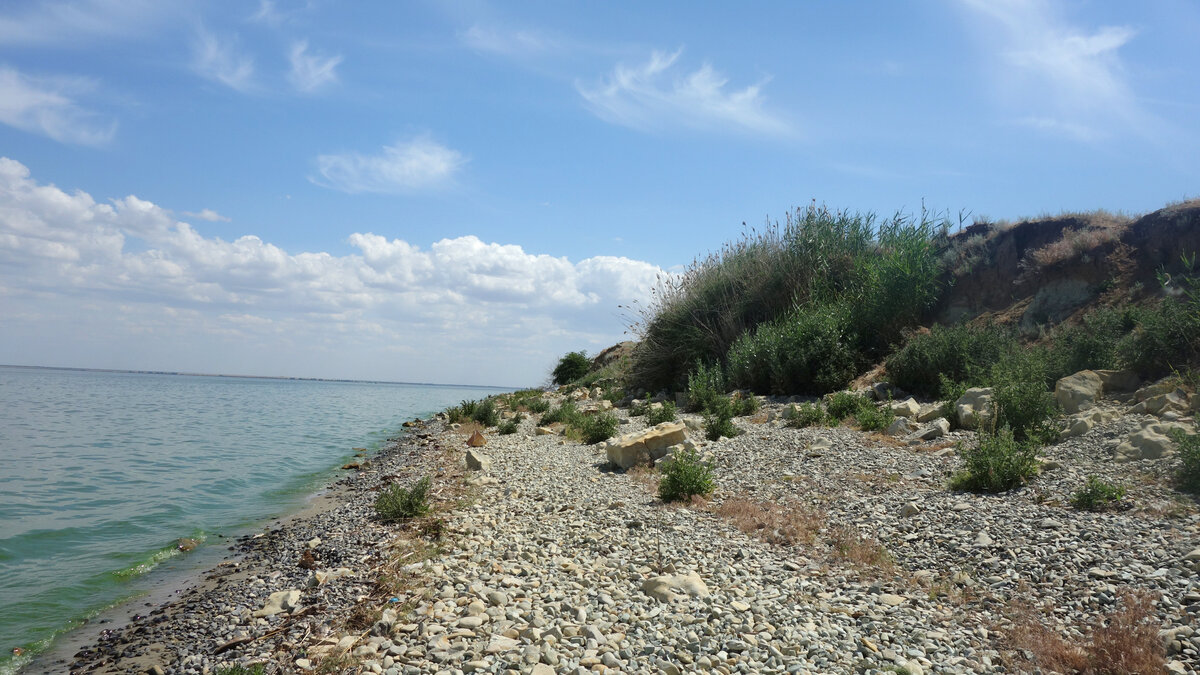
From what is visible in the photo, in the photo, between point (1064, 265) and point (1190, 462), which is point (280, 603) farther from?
point (1064, 265)

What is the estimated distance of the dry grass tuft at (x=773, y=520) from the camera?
704cm

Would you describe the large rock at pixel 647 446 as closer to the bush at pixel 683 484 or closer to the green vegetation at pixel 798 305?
the bush at pixel 683 484

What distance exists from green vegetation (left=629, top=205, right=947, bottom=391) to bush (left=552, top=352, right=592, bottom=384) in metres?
15.8

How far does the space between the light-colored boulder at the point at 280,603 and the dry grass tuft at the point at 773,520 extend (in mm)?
4995

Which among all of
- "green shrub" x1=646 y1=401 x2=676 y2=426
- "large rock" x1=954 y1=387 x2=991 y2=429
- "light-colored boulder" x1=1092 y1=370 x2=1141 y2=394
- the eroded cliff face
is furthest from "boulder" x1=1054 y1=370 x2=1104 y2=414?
"green shrub" x1=646 y1=401 x2=676 y2=426

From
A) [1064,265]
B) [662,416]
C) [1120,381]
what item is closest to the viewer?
[1120,381]

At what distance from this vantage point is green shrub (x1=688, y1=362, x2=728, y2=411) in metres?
17.7

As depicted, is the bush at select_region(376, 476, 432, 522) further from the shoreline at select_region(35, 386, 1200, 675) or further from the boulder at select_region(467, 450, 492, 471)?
the boulder at select_region(467, 450, 492, 471)

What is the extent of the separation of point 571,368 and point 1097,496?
35.0 meters

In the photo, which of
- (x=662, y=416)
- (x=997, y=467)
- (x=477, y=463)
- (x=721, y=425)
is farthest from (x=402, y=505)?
(x=997, y=467)

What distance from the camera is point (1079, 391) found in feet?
35.5

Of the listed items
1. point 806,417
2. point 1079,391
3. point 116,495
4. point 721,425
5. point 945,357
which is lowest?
point 116,495

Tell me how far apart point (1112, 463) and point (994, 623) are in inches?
179

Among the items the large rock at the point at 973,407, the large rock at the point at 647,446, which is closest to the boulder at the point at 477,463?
the large rock at the point at 647,446
